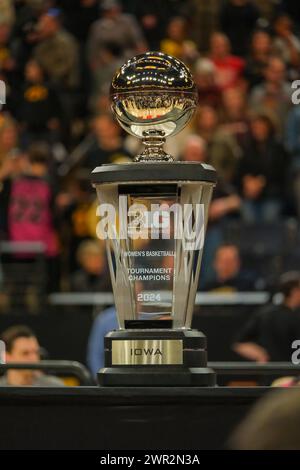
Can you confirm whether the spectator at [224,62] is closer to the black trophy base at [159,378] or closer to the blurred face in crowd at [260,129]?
the blurred face in crowd at [260,129]

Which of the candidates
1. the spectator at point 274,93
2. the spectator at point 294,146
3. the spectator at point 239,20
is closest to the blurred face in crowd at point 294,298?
the spectator at point 294,146

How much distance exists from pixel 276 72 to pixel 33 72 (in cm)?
202

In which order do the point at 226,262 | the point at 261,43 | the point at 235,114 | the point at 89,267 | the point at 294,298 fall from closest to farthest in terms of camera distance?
the point at 294,298
the point at 226,262
the point at 89,267
the point at 235,114
the point at 261,43

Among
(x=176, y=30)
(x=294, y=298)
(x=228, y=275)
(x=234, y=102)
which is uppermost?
(x=176, y=30)

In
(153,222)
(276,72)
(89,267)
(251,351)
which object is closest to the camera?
(153,222)

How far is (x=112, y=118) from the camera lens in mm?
10234

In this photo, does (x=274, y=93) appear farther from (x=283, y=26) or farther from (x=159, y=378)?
(x=159, y=378)

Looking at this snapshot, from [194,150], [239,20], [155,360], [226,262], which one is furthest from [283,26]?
[155,360]

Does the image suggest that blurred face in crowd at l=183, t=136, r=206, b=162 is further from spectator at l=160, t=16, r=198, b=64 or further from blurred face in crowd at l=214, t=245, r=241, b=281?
spectator at l=160, t=16, r=198, b=64

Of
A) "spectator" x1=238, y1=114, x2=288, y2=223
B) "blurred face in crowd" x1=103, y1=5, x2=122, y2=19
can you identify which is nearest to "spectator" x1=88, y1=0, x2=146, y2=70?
"blurred face in crowd" x1=103, y1=5, x2=122, y2=19

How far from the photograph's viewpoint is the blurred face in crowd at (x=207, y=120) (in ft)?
33.9

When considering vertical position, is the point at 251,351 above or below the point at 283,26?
below

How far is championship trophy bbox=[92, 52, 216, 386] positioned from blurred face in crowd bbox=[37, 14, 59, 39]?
8.10 metres

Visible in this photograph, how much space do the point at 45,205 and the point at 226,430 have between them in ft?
21.4
